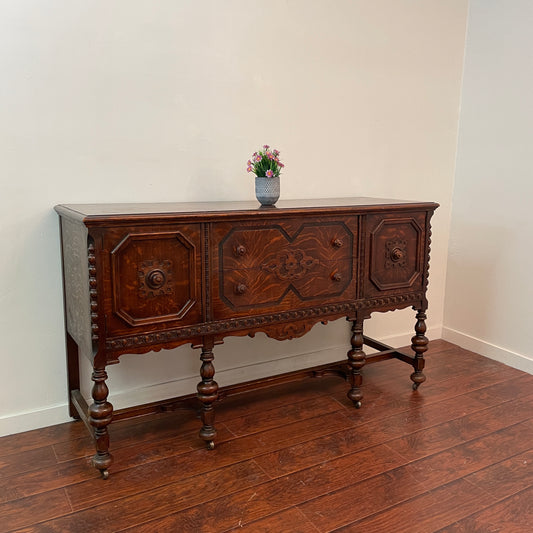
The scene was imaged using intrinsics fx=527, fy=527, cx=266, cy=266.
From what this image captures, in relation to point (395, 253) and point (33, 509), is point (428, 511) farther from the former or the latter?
point (33, 509)

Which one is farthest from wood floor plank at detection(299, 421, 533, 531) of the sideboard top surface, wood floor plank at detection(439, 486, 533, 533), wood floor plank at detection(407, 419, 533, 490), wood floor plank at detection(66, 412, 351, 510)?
the sideboard top surface

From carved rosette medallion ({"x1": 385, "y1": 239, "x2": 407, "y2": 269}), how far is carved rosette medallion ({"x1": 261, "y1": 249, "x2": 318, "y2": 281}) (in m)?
0.40

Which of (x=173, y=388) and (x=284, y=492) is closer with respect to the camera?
(x=284, y=492)

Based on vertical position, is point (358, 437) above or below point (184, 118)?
below

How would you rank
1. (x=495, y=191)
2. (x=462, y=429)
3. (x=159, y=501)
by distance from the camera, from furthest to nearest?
(x=495, y=191) < (x=462, y=429) < (x=159, y=501)

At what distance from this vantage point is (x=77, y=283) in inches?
77.3

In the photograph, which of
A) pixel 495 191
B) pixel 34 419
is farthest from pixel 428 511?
pixel 495 191

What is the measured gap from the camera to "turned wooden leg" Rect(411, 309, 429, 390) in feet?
8.60

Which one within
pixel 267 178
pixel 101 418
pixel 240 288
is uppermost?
pixel 267 178

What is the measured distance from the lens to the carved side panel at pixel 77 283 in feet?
5.95

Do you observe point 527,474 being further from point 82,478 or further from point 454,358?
point 82,478

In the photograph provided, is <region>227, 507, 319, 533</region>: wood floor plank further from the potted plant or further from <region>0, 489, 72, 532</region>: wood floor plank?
the potted plant

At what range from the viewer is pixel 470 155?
3207mm

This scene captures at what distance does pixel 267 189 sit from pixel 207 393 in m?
0.86
